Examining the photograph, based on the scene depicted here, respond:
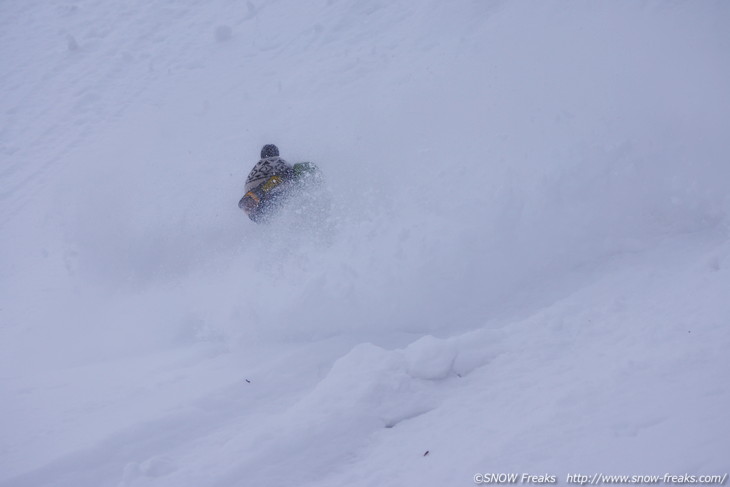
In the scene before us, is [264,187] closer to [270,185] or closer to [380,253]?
[270,185]

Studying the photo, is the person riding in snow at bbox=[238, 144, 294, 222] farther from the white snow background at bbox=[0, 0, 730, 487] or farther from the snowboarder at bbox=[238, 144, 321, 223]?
the white snow background at bbox=[0, 0, 730, 487]

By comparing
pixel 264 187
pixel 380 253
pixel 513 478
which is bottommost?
pixel 513 478

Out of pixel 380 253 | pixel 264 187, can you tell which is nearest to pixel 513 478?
pixel 380 253

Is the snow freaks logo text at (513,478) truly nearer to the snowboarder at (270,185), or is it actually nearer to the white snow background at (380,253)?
the white snow background at (380,253)

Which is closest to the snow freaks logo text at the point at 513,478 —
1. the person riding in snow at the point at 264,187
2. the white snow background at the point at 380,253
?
the white snow background at the point at 380,253

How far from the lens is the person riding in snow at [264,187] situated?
225 inches

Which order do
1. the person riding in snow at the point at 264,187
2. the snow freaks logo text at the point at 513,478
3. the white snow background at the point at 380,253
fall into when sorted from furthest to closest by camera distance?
the person riding in snow at the point at 264,187 < the white snow background at the point at 380,253 < the snow freaks logo text at the point at 513,478

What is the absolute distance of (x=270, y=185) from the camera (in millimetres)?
5785

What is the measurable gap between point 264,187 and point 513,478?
14.4 feet

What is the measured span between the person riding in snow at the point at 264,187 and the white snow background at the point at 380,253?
0.29 meters

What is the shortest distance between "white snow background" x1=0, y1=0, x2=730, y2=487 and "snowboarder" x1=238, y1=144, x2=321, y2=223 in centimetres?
26

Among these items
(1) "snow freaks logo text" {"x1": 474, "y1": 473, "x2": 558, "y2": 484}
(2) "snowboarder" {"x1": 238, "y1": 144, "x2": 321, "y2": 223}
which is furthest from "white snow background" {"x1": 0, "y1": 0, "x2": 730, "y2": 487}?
(2) "snowboarder" {"x1": 238, "y1": 144, "x2": 321, "y2": 223}

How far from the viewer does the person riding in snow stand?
5.72m

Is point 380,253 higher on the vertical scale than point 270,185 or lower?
lower
